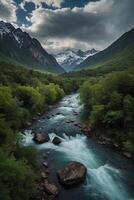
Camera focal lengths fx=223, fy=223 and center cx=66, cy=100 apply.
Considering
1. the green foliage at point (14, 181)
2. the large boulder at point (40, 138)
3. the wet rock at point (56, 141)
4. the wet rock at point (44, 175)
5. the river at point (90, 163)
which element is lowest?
the river at point (90, 163)

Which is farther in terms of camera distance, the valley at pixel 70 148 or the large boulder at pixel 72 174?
the large boulder at pixel 72 174

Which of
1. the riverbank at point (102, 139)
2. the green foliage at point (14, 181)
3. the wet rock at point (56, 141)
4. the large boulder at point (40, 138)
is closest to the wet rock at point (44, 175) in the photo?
the green foliage at point (14, 181)

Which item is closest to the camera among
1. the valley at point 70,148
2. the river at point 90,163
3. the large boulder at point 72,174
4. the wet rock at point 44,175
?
the valley at point 70,148

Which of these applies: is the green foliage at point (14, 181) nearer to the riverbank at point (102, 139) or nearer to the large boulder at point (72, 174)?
the large boulder at point (72, 174)

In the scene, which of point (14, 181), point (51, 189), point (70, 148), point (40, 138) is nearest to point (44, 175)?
point (51, 189)

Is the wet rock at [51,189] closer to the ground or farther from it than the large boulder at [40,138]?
closer to the ground

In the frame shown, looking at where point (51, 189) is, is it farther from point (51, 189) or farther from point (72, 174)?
point (72, 174)

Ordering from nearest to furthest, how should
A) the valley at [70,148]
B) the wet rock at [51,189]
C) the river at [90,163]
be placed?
1. the valley at [70,148]
2. the wet rock at [51,189]
3. the river at [90,163]
